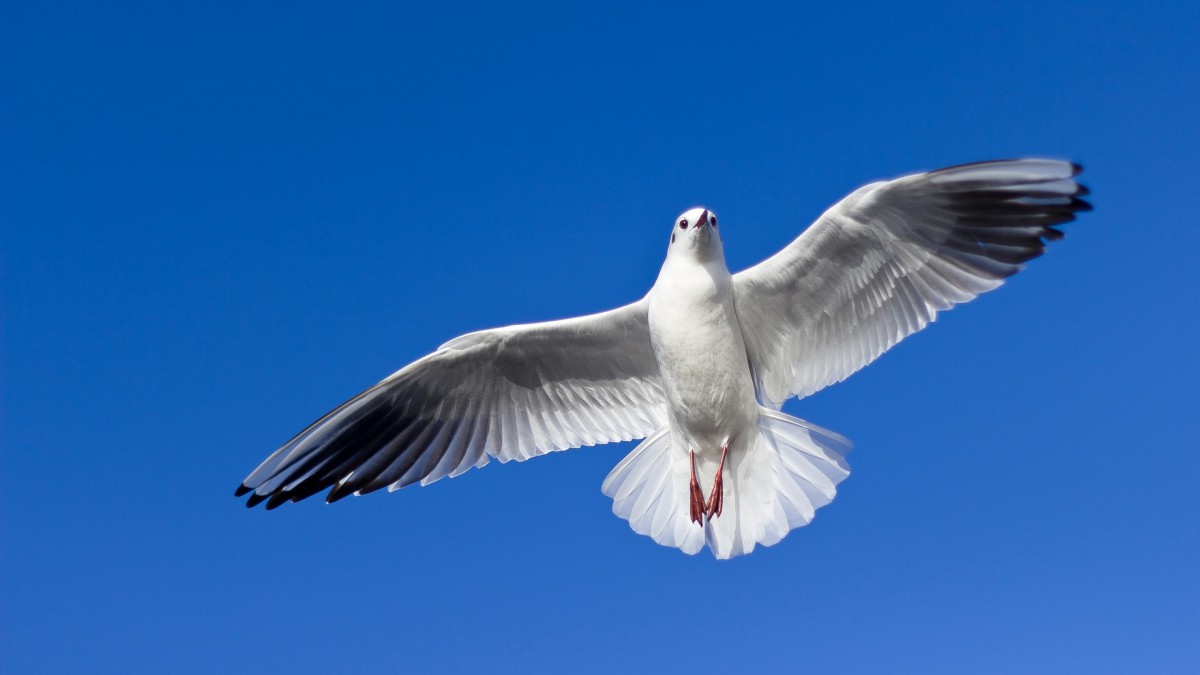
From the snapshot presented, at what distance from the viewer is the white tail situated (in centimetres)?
762

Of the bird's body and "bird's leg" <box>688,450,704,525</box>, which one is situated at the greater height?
the bird's body

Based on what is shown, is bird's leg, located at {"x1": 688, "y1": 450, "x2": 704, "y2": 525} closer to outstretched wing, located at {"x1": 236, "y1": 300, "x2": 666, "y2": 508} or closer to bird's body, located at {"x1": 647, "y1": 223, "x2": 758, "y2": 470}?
bird's body, located at {"x1": 647, "y1": 223, "x2": 758, "y2": 470}

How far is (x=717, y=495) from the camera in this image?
7652mm

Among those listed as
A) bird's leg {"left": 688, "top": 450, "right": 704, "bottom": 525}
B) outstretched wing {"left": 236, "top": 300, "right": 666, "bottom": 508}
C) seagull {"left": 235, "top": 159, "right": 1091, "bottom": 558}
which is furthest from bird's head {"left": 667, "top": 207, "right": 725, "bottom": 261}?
bird's leg {"left": 688, "top": 450, "right": 704, "bottom": 525}

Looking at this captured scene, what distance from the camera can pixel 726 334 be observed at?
24.7 feet

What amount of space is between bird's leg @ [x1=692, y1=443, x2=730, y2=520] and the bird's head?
1.10m

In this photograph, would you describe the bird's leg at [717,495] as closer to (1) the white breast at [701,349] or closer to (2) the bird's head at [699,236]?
(1) the white breast at [701,349]

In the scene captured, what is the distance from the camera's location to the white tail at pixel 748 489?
7.62 m

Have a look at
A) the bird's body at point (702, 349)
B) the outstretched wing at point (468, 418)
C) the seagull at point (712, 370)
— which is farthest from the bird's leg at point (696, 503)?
the outstretched wing at point (468, 418)

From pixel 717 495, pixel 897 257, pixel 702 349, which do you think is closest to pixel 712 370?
pixel 702 349

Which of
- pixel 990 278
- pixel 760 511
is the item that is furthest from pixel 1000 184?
pixel 760 511

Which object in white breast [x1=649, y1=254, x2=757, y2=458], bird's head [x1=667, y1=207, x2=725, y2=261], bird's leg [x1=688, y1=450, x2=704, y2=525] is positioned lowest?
bird's leg [x1=688, y1=450, x2=704, y2=525]

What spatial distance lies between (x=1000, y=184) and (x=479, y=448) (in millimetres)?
3410

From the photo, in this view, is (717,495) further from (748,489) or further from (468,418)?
(468,418)
